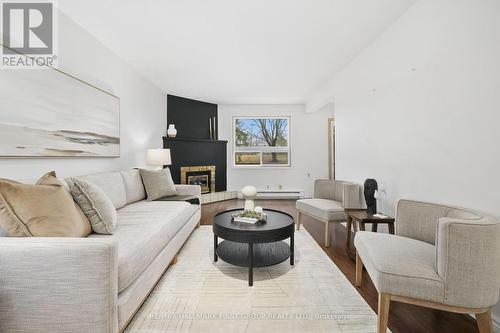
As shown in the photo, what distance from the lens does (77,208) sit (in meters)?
1.81

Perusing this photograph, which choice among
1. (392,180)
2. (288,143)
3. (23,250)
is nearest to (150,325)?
(23,250)

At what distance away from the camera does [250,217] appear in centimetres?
237

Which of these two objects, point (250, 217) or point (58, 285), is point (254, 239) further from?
point (58, 285)

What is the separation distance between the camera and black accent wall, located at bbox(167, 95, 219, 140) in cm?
539

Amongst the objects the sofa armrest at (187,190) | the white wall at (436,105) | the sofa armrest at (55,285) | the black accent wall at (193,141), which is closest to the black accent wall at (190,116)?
the black accent wall at (193,141)

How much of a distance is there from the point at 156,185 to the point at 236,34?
2308 millimetres

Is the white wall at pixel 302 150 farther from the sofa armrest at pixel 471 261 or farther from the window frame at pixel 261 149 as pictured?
the sofa armrest at pixel 471 261

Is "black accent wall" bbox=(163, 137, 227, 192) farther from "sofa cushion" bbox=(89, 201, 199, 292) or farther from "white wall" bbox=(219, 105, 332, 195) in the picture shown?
"sofa cushion" bbox=(89, 201, 199, 292)

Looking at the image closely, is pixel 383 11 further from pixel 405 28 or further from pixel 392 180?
pixel 392 180

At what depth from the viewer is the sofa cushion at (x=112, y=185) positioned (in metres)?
2.48

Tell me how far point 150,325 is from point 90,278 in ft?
2.00

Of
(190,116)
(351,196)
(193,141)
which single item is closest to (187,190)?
(193,141)

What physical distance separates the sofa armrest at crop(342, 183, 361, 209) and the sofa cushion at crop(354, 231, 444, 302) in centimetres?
131

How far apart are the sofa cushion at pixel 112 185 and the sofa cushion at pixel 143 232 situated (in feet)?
0.39
